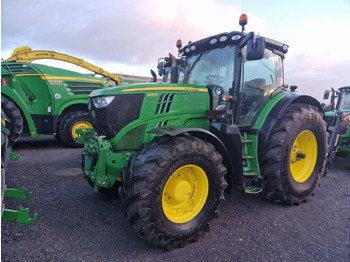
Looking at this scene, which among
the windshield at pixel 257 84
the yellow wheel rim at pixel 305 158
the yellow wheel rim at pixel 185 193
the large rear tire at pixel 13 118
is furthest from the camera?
the large rear tire at pixel 13 118

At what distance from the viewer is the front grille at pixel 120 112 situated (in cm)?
278

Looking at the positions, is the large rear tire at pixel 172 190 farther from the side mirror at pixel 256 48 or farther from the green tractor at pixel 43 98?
the green tractor at pixel 43 98

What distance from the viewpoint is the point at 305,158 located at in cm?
388

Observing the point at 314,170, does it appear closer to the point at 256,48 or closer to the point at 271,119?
the point at 271,119

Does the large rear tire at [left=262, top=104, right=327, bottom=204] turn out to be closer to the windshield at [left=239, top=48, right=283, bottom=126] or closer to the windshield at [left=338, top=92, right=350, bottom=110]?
the windshield at [left=239, top=48, right=283, bottom=126]

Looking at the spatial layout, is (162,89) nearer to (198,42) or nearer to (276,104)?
(198,42)

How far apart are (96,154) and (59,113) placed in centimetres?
452

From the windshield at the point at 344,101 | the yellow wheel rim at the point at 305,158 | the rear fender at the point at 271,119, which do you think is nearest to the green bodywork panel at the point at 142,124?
the rear fender at the point at 271,119

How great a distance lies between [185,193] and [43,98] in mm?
5559

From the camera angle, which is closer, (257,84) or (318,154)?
(257,84)

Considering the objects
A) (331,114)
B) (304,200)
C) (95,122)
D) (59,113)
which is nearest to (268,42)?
(304,200)

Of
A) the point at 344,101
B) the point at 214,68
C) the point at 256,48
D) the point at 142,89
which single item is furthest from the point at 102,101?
the point at 344,101

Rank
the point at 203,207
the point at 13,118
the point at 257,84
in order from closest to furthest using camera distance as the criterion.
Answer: the point at 203,207 < the point at 257,84 < the point at 13,118

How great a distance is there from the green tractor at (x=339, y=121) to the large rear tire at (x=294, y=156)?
3.64ft
